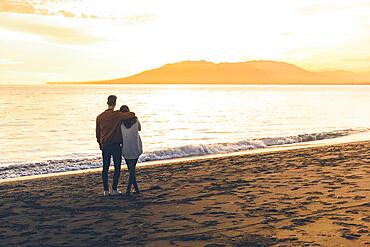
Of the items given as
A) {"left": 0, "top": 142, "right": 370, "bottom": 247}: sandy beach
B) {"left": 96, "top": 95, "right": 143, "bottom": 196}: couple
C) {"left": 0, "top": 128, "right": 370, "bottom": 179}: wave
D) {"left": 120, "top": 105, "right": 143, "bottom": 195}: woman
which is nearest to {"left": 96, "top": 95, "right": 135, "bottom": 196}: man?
{"left": 96, "top": 95, "right": 143, "bottom": 196}: couple

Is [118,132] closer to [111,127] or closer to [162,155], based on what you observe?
[111,127]

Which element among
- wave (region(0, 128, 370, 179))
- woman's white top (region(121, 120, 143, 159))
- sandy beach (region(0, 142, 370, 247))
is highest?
woman's white top (region(121, 120, 143, 159))

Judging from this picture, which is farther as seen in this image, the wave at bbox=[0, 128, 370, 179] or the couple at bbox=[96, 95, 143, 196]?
the wave at bbox=[0, 128, 370, 179]

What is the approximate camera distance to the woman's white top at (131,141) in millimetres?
11141

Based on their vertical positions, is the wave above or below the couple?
below

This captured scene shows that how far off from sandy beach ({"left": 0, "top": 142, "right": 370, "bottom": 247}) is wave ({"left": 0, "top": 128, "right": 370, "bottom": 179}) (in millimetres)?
3660

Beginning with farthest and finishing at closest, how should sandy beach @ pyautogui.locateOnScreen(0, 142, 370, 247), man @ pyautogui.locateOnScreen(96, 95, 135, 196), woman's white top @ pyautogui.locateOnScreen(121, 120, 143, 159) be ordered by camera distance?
woman's white top @ pyautogui.locateOnScreen(121, 120, 143, 159) → man @ pyautogui.locateOnScreen(96, 95, 135, 196) → sandy beach @ pyautogui.locateOnScreen(0, 142, 370, 247)

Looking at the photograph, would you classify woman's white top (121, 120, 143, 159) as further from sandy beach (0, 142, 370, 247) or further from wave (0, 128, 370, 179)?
wave (0, 128, 370, 179)

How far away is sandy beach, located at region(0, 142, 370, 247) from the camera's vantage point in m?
7.73

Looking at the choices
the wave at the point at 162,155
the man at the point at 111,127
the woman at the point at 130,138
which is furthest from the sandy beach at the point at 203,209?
the wave at the point at 162,155

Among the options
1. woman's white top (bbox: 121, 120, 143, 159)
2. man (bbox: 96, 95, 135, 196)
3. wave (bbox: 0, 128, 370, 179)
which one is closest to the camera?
man (bbox: 96, 95, 135, 196)

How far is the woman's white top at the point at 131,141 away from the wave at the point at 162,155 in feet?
28.5

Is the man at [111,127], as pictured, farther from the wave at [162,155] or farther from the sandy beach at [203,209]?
the wave at [162,155]

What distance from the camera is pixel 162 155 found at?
77.4 feet
